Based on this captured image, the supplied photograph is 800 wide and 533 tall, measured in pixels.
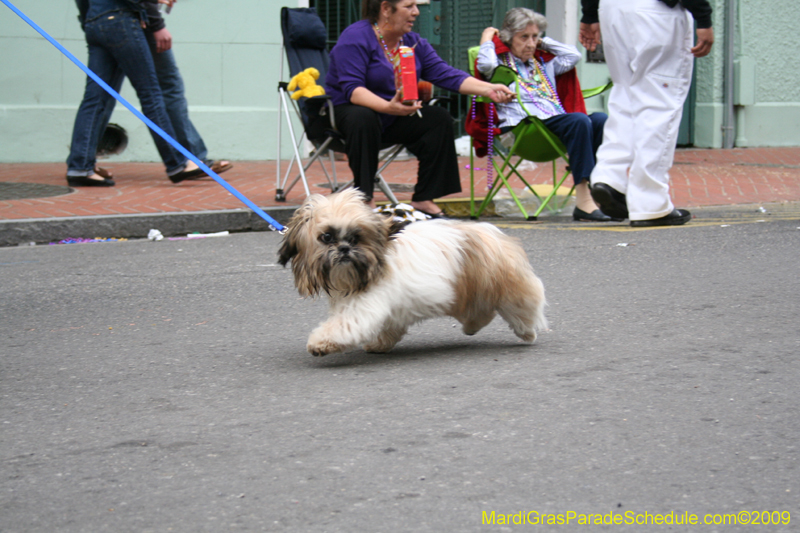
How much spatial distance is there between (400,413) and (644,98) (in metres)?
4.32

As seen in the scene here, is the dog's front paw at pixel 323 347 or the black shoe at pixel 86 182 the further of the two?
the black shoe at pixel 86 182

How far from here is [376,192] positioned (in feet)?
29.2

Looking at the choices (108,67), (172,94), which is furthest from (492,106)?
(108,67)

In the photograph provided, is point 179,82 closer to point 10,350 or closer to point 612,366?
point 10,350

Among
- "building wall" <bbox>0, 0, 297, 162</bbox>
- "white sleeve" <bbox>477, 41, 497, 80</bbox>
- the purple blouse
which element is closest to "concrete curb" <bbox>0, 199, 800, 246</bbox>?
the purple blouse

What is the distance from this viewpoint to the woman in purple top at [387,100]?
6766 millimetres

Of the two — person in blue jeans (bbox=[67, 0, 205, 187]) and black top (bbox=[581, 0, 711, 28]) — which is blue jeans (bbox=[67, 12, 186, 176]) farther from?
black top (bbox=[581, 0, 711, 28])

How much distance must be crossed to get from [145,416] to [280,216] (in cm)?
474

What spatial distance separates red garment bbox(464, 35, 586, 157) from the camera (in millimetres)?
7491

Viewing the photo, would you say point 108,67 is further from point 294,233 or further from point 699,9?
point 294,233

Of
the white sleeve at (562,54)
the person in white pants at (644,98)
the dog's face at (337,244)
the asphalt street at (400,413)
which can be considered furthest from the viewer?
the white sleeve at (562,54)

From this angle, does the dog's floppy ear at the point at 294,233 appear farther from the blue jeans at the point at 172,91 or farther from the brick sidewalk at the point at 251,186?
the blue jeans at the point at 172,91

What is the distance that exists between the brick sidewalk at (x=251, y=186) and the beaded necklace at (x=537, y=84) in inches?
57.1

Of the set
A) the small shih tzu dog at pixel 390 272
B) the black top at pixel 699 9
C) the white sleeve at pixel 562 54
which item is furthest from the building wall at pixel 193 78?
the small shih tzu dog at pixel 390 272
